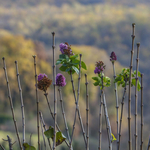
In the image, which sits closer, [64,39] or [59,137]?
[59,137]

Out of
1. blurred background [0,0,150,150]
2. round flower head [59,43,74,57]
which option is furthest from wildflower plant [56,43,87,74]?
blurred background [0,0,150,150]

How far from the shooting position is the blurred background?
3635mm

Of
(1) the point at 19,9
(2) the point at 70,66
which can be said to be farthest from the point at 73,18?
(2) the point at 70,66

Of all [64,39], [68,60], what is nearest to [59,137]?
[68,60]

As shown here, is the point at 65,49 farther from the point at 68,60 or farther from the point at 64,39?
the point at 64,39

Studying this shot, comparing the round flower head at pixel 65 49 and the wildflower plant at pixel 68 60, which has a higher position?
the round flower head at pixel 65 49

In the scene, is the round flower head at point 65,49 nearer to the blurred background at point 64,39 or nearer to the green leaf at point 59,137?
the green leaf at point 59,137

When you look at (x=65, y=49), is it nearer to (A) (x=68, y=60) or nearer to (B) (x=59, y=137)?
(A) (x=68, y=60)

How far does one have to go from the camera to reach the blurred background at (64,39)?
363 centimetres

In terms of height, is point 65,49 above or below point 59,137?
above

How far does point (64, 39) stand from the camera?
14.2 ft

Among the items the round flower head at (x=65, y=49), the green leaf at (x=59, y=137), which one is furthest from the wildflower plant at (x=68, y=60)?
the green leaf at (x=59, y=137)

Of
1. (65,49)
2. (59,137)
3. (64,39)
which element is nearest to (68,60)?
(65,49)

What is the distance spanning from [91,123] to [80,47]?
140 centimetres
